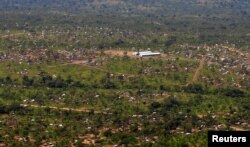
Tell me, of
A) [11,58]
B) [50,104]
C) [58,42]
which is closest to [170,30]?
[58,42]

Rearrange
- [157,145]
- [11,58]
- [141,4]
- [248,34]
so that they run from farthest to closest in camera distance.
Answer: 1. [141,4]
2. [248,34]
3. [11,58]
4. [157,145]

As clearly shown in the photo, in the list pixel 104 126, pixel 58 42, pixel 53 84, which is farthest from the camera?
pixel 58 42

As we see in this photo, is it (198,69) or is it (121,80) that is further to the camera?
(198,69)

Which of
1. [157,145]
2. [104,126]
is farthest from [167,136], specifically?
[104,126]

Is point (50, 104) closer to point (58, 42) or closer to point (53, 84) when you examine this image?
point (53, 84)

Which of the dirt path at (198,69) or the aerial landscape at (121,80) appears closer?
the aerial landscape at (121,80)

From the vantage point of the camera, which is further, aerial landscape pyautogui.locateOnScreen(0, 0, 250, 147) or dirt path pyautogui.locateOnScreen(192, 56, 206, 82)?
dirt path pyautogui.locateOnScreen(192, 56, 206, 82)

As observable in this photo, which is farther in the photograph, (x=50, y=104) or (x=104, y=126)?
(x=50, y=104)
